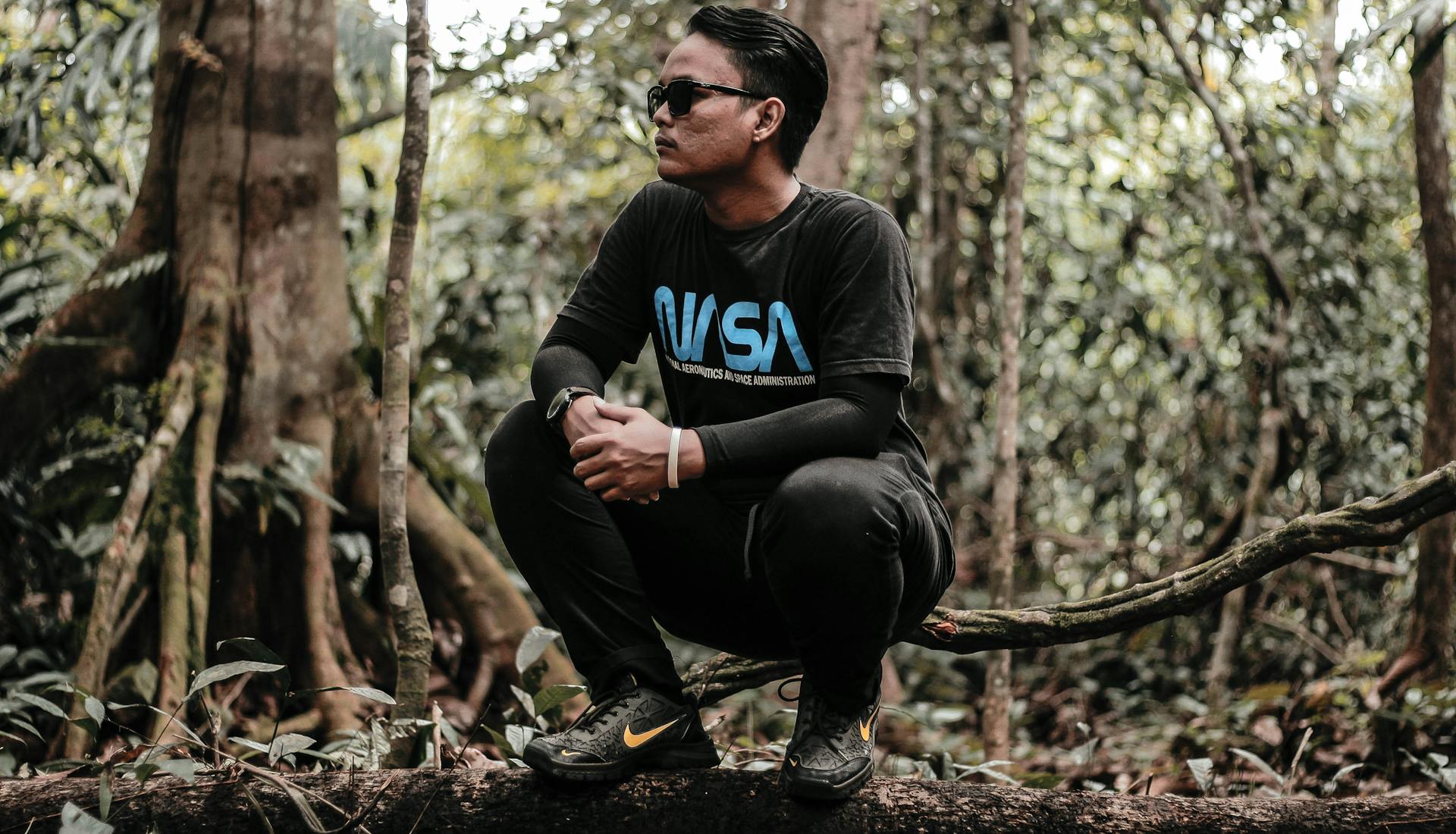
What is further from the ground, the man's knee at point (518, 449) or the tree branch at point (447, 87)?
the tree branch at point (447, 87)

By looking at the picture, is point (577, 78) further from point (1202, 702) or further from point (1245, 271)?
point (1202, 702)

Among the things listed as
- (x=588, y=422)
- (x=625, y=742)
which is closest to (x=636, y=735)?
(x=625, y=742)

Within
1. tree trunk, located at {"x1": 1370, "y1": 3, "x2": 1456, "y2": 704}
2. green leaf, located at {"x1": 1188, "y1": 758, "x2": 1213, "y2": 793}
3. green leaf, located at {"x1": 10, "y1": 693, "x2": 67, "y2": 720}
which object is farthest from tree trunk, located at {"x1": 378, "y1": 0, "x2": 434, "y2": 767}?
tree trunk, located at {"x1": 1370, "y1": 3, "x2": 1456, "y2": 704}

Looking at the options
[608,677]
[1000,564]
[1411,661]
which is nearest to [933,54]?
[1000,564]

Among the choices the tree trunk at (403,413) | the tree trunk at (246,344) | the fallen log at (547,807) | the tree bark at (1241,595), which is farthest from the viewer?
the tree bark at (1241,595)

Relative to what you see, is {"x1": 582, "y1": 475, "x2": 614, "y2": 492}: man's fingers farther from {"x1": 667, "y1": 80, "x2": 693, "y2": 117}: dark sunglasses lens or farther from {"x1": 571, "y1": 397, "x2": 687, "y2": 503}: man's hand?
{"x1": 667, "y1": 80, "x2": 693, "y2": 117}: dark sunglasses lens

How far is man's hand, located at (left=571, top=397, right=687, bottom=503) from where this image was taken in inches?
83.7

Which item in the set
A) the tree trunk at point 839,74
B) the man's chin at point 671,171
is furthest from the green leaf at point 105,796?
the tree trunk at point 839,74

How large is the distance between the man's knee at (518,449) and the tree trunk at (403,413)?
1.70 ft

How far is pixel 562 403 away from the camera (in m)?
2.29

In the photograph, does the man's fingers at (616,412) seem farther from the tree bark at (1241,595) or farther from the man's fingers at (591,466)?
the tree bark at (1241,595)

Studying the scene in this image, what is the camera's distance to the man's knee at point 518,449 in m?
2.33

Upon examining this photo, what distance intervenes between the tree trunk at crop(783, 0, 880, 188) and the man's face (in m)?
1.89

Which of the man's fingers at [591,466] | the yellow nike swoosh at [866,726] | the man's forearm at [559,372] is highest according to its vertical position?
the man's forearm at [559,372]
